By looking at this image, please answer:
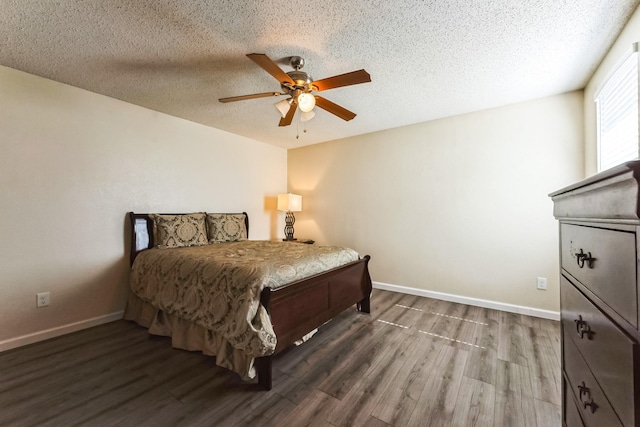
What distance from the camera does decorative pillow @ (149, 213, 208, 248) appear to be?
121 inches

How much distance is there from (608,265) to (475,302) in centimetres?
299

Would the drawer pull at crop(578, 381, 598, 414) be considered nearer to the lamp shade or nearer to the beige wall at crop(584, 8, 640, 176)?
the beige wall at crop(584, 8, 640, 176)

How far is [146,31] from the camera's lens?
1884mm

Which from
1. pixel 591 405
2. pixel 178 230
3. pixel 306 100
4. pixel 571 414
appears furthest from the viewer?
pixel 178 230

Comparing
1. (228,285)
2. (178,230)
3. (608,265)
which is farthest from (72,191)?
(608,265)

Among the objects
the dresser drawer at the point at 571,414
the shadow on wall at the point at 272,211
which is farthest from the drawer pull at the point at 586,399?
the shadow on wall at the point at 272,211

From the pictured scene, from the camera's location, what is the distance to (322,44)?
2014mm

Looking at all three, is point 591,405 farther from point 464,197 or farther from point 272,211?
point 272,211

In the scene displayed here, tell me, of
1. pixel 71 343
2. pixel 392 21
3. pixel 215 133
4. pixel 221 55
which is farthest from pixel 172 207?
pixel 392 21

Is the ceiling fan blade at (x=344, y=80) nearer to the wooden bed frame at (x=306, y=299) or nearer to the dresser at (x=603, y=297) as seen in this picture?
the dresser at (x=603, y=297)

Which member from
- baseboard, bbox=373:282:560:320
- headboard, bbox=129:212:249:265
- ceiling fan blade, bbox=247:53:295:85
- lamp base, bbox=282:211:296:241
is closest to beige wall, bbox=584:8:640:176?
baseboard, bbox=373:282:560:320

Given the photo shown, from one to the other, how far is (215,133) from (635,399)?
175 inches

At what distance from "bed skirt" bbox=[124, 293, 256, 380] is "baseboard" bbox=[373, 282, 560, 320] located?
8.71 ft

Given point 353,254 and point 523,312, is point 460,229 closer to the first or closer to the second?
point 523,312
